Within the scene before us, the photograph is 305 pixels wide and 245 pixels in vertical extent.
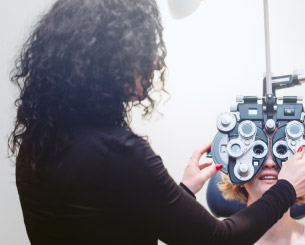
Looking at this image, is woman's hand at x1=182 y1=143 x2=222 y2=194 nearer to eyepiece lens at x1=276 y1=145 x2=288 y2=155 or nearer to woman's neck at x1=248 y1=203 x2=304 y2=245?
eyepiece lens at x1=276 y1=145 x2=288 y2=155

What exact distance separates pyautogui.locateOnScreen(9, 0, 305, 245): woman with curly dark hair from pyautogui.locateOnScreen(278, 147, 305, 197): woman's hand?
0.01m

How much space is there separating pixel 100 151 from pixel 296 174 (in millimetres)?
402

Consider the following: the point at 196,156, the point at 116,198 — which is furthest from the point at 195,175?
the point at 116,198

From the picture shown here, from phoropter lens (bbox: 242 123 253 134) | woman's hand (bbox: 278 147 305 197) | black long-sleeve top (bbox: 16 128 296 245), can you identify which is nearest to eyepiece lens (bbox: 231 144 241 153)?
phoropter lens (bbox: 242 123 253 134)

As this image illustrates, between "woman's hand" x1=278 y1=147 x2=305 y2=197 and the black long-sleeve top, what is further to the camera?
"woman's hand" x1=278 y1=147 x2=305 y2=197

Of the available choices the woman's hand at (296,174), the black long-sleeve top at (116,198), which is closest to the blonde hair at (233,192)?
the woman's hand at (296,174)

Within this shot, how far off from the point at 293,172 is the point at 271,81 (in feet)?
1.09

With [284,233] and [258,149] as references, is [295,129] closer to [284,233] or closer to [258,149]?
[258,149]

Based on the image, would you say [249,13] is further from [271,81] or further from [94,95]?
[94,95]

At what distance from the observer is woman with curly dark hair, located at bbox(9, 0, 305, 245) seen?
0.63m

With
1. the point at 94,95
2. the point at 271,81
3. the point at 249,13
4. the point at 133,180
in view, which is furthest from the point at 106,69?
the point at 249,13

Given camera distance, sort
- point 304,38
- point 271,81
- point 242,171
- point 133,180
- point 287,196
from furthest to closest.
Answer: point 304,38 < point 271,81 < point 242,171 < point 287,196 < point 133,180

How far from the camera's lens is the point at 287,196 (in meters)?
0.73

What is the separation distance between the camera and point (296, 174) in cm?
A: 78
